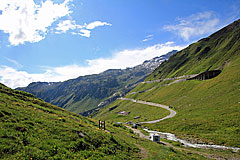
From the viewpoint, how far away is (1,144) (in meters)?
11.4

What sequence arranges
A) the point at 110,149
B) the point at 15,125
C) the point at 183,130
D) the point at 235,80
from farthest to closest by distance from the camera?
the point at 235,80
the point at 183,130
the point at 110,149
the point at 15,125

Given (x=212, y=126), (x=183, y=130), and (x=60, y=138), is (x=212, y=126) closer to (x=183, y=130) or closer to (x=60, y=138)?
(x=183, y=130)

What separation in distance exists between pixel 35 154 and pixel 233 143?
129 feet

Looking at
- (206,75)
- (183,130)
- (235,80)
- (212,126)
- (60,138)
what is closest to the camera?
(60,138)

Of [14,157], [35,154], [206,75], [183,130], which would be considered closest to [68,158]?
[35,154]

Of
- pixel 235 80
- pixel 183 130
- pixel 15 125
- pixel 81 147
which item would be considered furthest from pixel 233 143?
pixel 235 80

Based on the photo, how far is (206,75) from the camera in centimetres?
11669

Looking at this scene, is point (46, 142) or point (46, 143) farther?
point (46, 142)

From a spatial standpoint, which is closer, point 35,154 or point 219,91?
point 35,154

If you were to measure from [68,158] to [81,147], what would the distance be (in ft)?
10.5

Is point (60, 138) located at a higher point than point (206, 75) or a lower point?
lower

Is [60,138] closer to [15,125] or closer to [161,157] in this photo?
[15,125]

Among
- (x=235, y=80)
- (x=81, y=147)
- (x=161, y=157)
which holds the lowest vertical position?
(x=161, y=157)

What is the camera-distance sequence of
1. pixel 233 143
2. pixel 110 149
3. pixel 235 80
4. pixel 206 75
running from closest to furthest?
pixel 110 149, pixel 233 143, pixel 235 80, pixel 206 75
